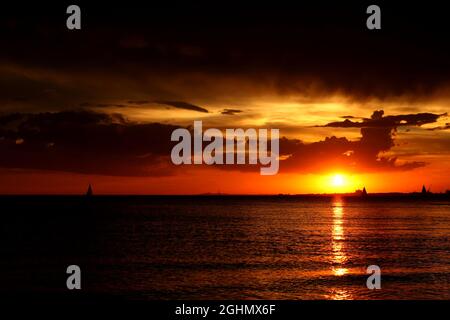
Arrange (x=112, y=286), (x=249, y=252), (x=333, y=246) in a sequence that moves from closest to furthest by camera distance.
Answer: (x=112, y=286) < (x=249, y=252) < (x=333, y=246)

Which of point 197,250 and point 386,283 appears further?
point 197,250

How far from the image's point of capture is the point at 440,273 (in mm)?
42406

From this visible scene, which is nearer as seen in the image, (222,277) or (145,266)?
(222,277)

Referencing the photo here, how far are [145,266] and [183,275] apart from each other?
261 inches
